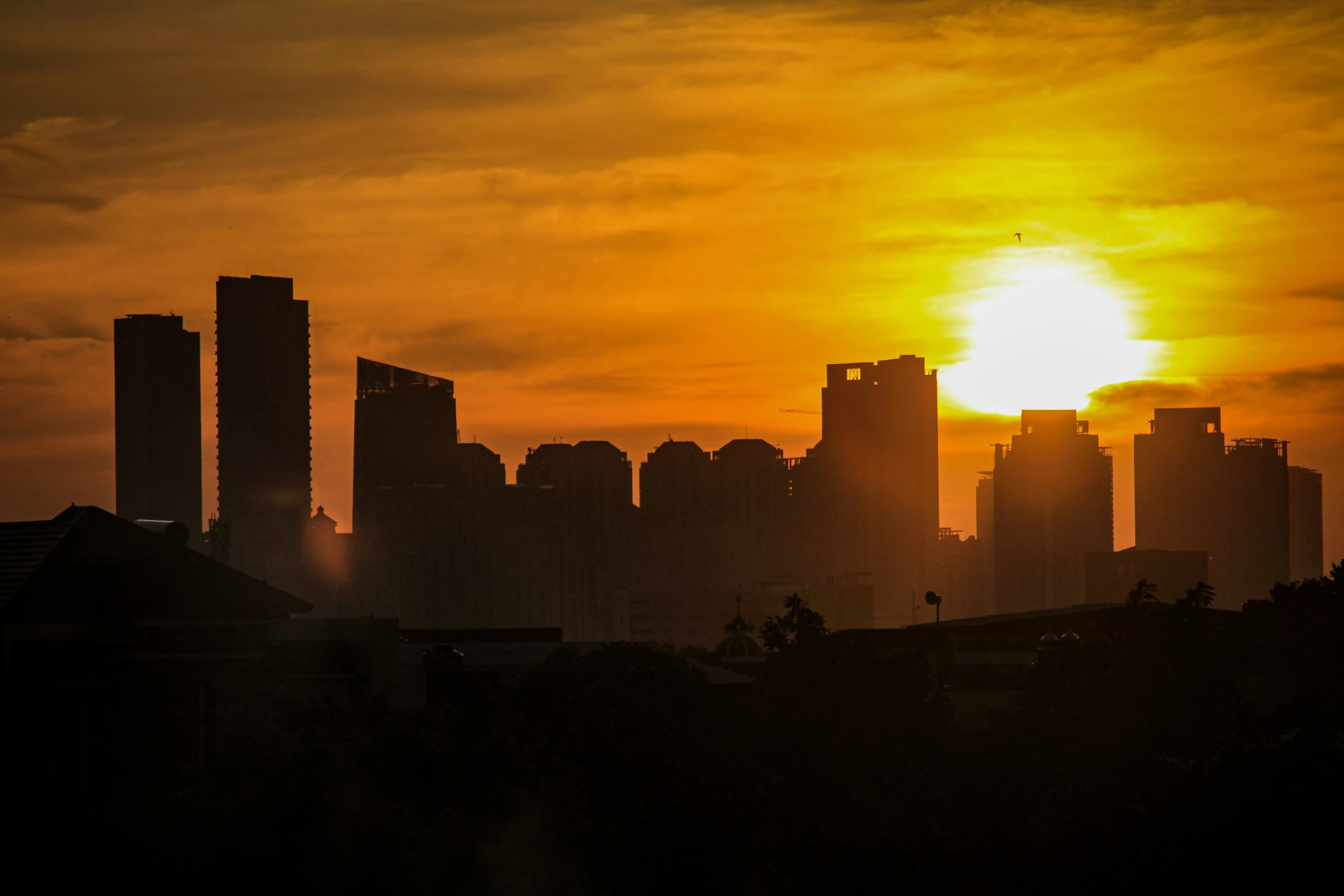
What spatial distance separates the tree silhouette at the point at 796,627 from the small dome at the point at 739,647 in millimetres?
43376

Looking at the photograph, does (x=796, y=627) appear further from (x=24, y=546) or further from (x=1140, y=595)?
(x=24, y=546)

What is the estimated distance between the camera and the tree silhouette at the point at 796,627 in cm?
5722

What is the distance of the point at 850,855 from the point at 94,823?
18013 mm

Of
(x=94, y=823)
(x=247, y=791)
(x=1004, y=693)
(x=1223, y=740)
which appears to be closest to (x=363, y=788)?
(x=247, y=791)

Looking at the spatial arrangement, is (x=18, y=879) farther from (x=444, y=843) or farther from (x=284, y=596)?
(x=284, y=596)

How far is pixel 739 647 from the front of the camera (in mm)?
108812

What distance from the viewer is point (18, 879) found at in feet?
121

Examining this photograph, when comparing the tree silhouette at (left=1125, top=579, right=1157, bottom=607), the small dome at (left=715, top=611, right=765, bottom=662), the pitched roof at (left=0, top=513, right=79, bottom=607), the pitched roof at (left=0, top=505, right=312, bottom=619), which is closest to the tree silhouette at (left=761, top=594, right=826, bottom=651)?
the tree silhouette at (left=1125, top=579, right=1157, bottom=607)

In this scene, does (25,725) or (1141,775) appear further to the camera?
(25,725)

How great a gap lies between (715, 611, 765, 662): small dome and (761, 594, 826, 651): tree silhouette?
43376 millimetres

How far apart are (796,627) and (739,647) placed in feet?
169

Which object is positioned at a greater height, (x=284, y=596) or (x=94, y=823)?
(x=284, y=596)

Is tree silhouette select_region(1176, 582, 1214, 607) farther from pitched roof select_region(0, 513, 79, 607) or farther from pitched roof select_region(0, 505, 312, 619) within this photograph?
pitched roof select_region(0, 513, 79, 607)

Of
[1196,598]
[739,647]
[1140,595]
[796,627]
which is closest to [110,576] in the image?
[796,627]
